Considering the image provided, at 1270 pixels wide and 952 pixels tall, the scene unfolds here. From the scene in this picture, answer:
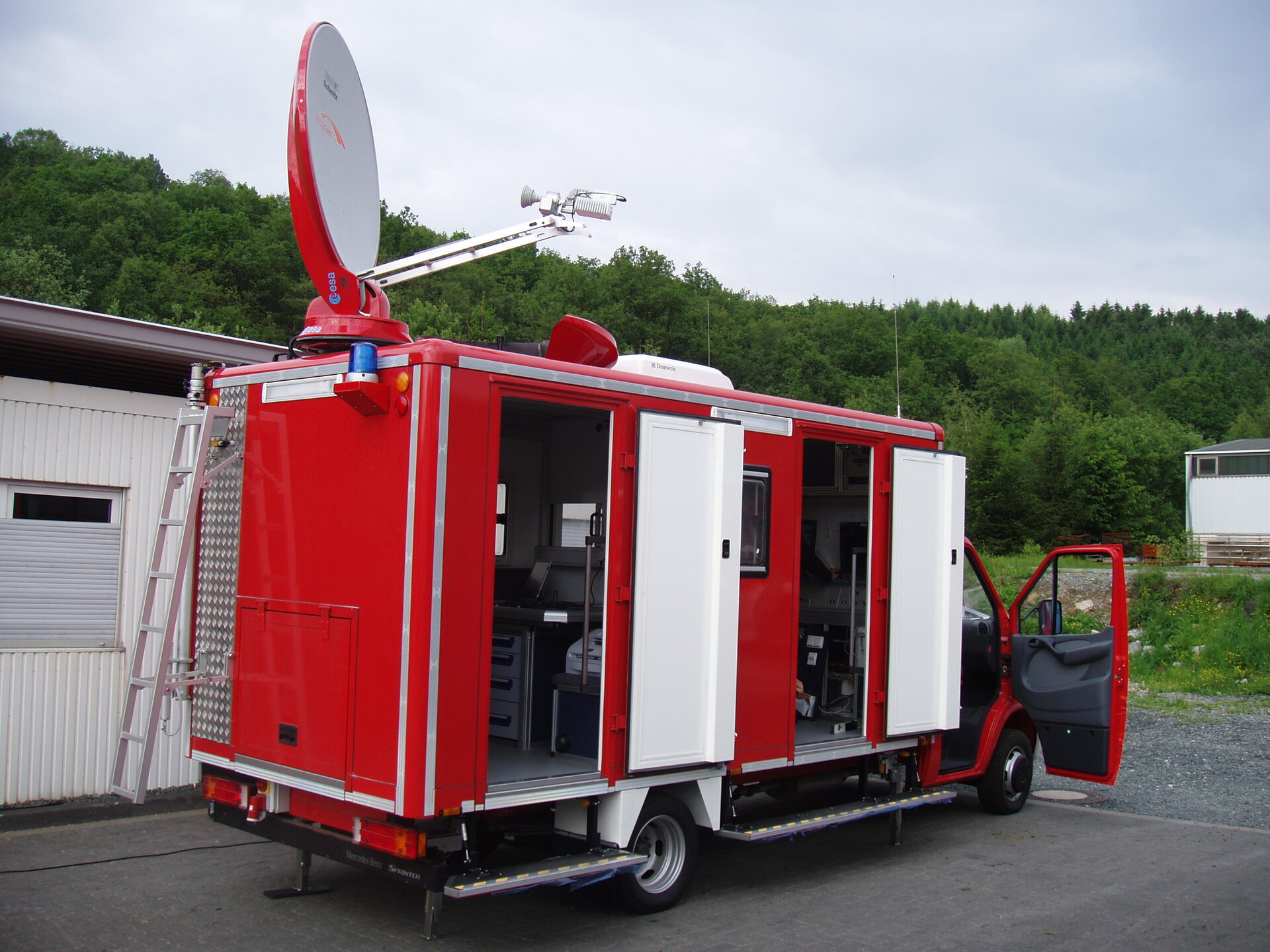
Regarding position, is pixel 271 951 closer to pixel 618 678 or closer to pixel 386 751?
pixel 386 751

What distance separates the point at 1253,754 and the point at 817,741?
7.58 metres

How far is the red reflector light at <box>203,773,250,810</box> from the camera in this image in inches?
204

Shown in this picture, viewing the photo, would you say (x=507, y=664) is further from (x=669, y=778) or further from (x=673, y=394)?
(x=673, y=394)

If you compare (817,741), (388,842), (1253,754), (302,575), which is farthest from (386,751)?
(1253,754)

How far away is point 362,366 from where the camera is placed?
4500 millimetres

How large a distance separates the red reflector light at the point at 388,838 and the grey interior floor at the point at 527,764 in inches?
17.4

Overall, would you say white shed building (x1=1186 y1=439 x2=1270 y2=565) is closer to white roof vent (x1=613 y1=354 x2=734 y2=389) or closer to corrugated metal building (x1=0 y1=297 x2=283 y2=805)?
white roof vent (x1=613 y1=354 x2=734 y2=389)

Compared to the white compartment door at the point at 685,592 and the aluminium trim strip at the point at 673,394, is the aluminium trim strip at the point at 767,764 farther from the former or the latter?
the aluminium trim strip at the point at 673,394

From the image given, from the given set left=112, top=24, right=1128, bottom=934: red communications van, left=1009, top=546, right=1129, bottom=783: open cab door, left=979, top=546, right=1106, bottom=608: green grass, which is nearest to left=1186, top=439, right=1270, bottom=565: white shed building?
left=979, top=546, right=1106, bottom=608: green grass

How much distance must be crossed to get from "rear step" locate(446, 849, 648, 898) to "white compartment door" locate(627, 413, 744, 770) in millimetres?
443

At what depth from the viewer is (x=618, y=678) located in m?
5.14

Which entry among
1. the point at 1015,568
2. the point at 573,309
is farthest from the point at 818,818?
the point at 573,309

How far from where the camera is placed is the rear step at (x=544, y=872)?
4.44 meters

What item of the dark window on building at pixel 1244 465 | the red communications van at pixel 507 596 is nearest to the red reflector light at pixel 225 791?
the red communications van at pixel 507 596
